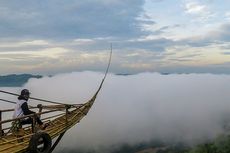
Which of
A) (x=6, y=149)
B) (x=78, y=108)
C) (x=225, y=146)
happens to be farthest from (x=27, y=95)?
(x=225, y=146)

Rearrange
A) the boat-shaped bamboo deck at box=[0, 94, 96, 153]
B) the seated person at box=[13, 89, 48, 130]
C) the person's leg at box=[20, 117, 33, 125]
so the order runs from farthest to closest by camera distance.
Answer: the person's leg at box=[20, 117, 33, 125], the seated person at box=[13, 89, 48, 130], the boat-shaped bamboo deck at box=[0, 94, 96, 153]

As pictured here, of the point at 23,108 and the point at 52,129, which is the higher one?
the point at 23,108

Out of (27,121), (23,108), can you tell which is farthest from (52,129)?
(23,108)

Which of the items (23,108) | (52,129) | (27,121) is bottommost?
(52,129)

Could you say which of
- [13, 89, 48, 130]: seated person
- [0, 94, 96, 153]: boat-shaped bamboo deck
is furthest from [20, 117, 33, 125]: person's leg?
[0, 94, 96, 153]: boat-shaped bamboo deck

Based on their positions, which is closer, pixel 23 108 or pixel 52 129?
pixel 23 108

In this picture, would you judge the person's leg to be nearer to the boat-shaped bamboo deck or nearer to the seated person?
the seated person

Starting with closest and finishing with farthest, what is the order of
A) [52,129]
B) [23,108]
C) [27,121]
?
[23,108] < [27,121] < [52,129]

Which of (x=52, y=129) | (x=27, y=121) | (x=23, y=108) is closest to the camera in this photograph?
(x=23, y=108)

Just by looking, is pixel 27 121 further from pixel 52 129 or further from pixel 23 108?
pixel 52 129

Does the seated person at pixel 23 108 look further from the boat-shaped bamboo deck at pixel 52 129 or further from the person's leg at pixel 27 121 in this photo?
the boat-shaped bamboo deck at pixel 52 129

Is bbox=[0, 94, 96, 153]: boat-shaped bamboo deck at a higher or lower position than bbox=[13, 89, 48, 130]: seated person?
lower

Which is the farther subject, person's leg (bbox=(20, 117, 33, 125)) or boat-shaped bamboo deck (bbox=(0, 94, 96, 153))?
person's leg (bbox=(20, 117, 33, 125))
